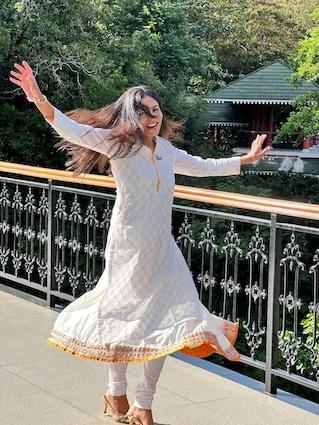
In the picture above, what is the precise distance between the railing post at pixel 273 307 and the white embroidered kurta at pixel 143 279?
840mm

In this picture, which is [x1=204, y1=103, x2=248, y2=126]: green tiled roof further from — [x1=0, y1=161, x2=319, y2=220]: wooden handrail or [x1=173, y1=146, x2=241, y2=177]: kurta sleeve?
[x1=173, y1=146, x2=241, y2=177]: kurta sleeve

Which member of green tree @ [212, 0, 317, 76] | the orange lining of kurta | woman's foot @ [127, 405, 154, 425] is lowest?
woman's foot @ [127, 405, 154, 425]

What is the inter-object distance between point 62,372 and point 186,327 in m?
1.37

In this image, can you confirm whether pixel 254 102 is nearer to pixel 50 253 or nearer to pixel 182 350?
pixel 50 253

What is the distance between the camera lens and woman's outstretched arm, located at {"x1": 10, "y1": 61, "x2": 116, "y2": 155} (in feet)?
10.8

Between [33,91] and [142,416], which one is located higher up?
[33,91]

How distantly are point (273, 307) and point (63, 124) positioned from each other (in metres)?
1.65

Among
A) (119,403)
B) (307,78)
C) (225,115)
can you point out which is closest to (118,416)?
(119,403)

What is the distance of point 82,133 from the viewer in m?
3.33

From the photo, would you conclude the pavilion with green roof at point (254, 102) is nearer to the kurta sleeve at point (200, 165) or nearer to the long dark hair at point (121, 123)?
the kurta sleeve at point (200, 165)

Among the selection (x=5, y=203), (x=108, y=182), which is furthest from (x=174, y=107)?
(x=108, y=182)

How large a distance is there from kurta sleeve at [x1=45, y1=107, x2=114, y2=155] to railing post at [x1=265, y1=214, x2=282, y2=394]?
48.6 inches

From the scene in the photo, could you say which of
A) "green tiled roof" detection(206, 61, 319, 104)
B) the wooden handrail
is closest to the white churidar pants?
the wooden handrail

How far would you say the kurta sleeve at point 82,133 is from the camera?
10.8 feet
